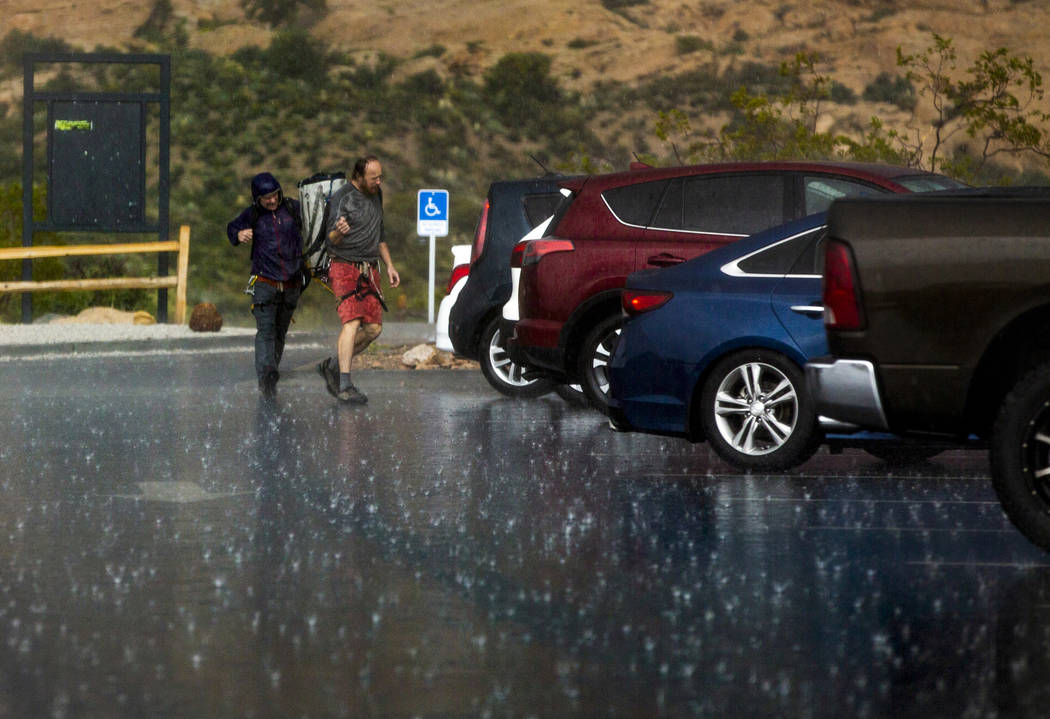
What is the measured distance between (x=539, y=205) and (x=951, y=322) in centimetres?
872

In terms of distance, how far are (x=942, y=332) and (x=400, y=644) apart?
2886 mm

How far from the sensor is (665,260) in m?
13.3

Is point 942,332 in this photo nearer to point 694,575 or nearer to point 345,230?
point 694,575

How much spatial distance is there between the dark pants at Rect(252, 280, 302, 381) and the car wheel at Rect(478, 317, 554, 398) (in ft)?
5.42

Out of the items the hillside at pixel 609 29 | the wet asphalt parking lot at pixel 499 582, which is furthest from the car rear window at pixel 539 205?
the hillside at pixel 609 29

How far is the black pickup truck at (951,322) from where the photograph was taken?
814 centimetres

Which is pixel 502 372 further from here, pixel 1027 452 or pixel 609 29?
pixel 609 29

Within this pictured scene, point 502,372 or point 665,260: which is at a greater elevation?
point 665,260

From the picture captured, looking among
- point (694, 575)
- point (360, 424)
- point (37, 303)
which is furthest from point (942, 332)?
point (37, 303)

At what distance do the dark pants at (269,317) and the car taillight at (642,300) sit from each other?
19.4ft

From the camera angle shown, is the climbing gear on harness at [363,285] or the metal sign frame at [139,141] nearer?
the climbing gear on harness at [363,285]

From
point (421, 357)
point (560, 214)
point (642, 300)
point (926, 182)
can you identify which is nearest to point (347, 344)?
point (560, 214)

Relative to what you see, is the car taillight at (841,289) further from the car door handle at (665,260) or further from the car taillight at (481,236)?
the car taillight at (481,236)

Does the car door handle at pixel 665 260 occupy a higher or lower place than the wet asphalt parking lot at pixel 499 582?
higher
